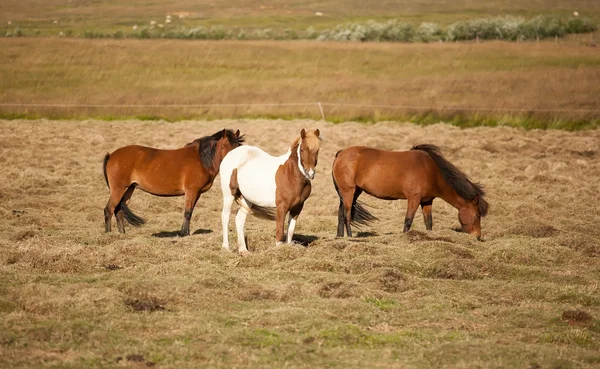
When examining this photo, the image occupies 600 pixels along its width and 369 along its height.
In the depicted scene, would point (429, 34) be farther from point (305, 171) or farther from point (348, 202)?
point (305, 171)

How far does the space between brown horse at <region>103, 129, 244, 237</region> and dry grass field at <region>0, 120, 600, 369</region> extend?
2.28ft

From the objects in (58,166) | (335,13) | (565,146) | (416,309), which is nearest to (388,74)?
(565,146)

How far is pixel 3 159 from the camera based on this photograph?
1852cm

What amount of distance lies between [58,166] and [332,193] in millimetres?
5791

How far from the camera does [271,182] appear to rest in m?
10.5

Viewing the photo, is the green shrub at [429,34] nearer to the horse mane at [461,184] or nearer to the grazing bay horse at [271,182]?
the horse mane at [461,184]

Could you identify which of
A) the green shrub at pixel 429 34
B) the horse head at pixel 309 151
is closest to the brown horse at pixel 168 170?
the horse head at pixel 309 151

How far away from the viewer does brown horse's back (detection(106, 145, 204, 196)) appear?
12.1 meters

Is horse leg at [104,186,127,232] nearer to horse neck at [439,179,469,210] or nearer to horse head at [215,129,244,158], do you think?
horse head at [215,129,244,158]

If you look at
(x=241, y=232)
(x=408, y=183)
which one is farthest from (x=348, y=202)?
(x=241, y=232)

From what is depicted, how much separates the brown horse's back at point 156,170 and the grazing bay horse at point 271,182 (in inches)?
48.7

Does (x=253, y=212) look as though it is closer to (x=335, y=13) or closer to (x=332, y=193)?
(x=332, y=193)

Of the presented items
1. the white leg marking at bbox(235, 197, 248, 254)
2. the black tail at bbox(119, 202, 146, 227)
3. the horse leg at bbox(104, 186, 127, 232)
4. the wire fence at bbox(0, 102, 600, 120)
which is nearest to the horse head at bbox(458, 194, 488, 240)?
the white leg marking at bbox(235, 197, 248, 254)

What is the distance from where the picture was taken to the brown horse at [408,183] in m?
11.9
